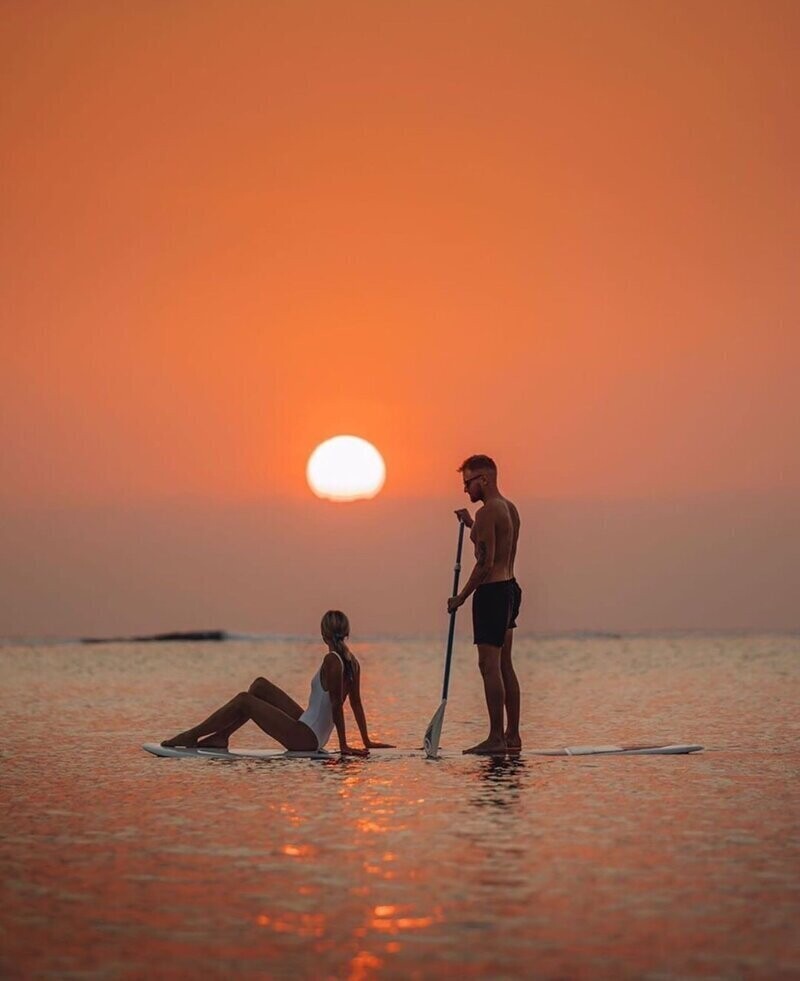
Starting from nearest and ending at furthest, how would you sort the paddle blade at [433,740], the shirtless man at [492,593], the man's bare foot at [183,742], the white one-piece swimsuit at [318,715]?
the white one-piece swimsuit at [318,715]
the paddle blade at [433,740]
the shirtless man at [492,593]
the man's bare foot at [183,742]

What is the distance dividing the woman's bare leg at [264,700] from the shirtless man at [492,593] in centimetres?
151

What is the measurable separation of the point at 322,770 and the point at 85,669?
1158 inches

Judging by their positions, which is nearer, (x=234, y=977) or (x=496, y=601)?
(x=234, y=977)

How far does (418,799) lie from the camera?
11.0 metres

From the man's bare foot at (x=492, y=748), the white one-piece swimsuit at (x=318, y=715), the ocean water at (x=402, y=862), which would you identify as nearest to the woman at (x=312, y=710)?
the white one-piece swimsuit at (x=318, y=715)

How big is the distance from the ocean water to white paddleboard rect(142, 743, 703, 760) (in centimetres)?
18

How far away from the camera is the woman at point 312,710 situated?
43.0 feet

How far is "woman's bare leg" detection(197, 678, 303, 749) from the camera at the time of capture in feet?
44.6

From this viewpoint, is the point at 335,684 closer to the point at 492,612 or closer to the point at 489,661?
the point at 489,661

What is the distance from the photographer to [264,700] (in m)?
13.7

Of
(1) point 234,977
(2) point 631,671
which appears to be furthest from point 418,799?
(2) point 631,671

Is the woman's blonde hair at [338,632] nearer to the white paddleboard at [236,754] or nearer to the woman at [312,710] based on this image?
the woman at [312,710]

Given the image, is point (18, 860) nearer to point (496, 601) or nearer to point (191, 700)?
point (496, 601)

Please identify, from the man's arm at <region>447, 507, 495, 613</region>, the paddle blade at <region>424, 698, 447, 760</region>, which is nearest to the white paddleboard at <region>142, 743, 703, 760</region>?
the paddle blade at <region>424, 698, 447, 760</region>
